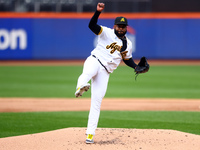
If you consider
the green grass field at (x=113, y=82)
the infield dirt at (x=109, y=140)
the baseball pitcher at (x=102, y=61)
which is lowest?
the green grass field at (x=113, y=82)

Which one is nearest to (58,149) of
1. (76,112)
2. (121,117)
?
(121,117)

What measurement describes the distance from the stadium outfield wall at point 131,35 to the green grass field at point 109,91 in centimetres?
198

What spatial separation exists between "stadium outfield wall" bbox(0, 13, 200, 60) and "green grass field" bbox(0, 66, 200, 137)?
6.50 ft

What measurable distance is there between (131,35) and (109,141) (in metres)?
16.4

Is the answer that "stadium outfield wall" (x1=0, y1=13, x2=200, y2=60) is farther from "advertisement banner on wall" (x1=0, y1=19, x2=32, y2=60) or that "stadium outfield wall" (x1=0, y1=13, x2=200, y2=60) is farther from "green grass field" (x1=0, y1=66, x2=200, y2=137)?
"green grass field" (x1=0, y1=66, x2=200, y2=137)

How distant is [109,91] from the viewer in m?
13.7

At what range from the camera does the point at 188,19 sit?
21828mm

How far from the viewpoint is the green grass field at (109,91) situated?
790 cm

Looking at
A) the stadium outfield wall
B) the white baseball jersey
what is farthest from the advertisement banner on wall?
the white baseball jersey

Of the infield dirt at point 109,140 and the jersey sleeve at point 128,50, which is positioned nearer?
the infield dirt at point 109,140

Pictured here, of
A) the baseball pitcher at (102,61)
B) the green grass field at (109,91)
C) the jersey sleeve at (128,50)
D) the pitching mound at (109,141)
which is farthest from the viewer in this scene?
the green grass field at (109,91)

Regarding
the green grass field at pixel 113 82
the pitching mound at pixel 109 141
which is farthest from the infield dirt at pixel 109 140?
the green grass field at pixel 113 82

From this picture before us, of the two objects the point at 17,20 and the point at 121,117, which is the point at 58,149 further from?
the point at 17,20

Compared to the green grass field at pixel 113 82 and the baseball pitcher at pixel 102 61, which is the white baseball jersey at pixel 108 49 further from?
the green grass field at pixel 113 82
